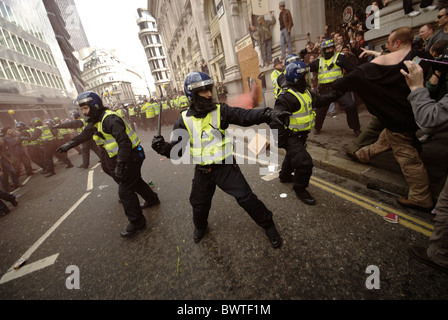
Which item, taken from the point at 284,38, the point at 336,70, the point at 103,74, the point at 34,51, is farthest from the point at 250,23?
the point at 103,74

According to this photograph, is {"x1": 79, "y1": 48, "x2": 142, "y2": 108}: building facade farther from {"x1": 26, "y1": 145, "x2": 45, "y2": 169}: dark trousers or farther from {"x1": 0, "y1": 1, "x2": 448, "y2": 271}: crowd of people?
{"x1": 0, "y1": 1, "x2": 448, "y2": 271}: crowd of people

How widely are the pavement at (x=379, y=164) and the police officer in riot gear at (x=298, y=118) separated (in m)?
1.02

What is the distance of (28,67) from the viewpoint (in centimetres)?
2402

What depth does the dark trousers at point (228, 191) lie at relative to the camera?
2180 millimetres

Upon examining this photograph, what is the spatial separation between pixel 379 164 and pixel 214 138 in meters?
2.97

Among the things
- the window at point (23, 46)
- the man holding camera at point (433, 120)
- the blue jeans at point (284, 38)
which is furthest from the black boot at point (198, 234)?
the window at point (23, 46)

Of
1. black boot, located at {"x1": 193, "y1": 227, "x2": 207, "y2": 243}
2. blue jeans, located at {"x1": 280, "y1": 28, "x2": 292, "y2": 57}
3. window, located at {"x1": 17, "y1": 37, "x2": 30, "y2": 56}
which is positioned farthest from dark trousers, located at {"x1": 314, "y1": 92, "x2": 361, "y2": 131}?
window, located at {"x1": 17, "y1": 37, "x2": 30, "y2": 56}

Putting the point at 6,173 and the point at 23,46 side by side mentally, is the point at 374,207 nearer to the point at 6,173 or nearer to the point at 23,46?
the point at 6,173

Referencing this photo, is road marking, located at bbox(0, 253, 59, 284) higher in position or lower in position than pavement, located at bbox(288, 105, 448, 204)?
lower

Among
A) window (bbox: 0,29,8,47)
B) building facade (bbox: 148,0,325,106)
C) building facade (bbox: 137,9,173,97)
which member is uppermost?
building facade (bbox: 137,9,173,97)

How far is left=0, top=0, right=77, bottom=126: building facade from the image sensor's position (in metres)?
19.1

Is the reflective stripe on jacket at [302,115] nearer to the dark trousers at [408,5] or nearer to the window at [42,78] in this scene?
the dark trousers at [408,5]

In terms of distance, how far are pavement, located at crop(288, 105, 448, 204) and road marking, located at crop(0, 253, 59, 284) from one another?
4.73 metres
